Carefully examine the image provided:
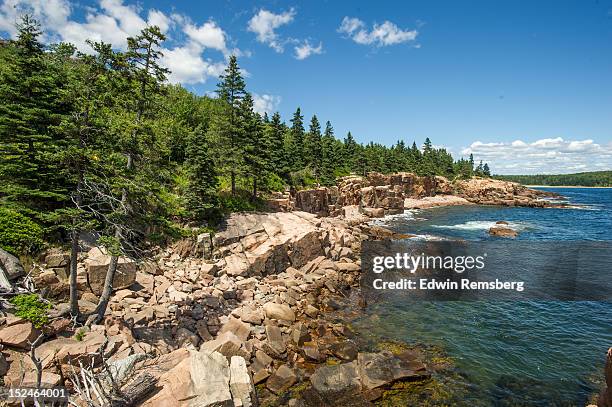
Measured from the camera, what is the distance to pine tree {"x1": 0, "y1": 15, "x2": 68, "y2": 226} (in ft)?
54.1

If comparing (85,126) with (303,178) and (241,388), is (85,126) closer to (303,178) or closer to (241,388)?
(241,388)

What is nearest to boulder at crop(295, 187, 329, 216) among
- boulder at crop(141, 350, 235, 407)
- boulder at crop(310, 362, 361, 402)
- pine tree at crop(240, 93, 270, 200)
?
pine tree at crop(240, 93, 270, 200)

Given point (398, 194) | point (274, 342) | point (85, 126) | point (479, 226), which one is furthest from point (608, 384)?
point (398, 194)

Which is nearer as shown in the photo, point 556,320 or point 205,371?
point 205,371

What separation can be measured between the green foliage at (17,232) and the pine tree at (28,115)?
1068 mm

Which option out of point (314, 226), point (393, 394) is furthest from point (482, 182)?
point (393, 394)

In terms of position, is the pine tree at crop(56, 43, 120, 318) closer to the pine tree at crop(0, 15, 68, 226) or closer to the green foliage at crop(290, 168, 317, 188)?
the pine tree at crop(0, 15, 68, 226)

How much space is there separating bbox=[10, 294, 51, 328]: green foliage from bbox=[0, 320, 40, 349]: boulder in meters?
0.24

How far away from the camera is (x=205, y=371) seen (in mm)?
10742

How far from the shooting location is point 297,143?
69125mm

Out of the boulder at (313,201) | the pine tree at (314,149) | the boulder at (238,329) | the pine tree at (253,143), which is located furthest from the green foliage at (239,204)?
the pine tree at (314,149)

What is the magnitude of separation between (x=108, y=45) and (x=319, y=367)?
17.9 m

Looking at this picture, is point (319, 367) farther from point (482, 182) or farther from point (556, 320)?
point (482, 182)

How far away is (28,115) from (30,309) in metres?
12.1
